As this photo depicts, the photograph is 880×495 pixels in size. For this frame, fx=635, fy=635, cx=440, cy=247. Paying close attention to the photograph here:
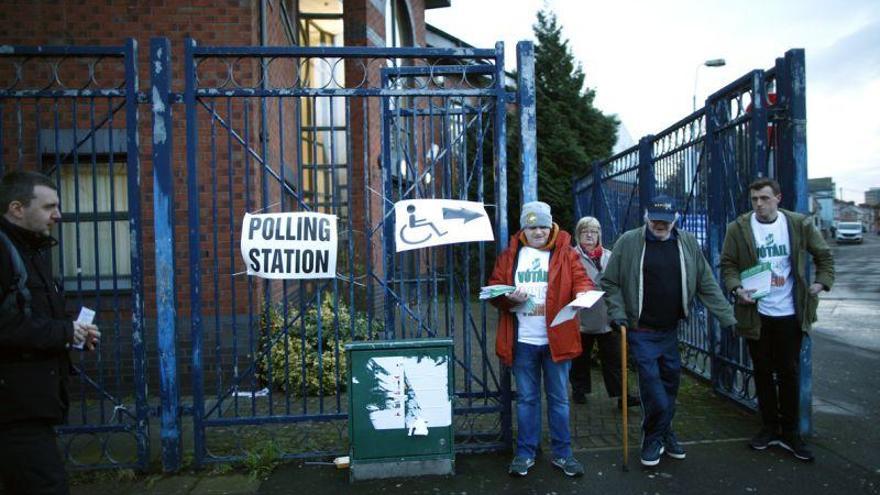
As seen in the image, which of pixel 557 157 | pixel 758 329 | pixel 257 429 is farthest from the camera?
pixel 557 157

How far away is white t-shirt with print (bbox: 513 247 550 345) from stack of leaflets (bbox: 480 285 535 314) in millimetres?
31

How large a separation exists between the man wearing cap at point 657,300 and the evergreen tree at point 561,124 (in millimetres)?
12337

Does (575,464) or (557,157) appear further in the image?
(557,157)

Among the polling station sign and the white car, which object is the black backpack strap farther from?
the white car

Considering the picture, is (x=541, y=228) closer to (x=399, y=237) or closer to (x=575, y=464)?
(x=399, y=237)

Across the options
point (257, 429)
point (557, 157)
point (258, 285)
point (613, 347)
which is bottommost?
point (257, 429)

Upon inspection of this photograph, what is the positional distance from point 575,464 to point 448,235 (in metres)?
1.80

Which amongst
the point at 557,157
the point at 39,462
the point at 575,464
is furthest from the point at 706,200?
the point at 557,157

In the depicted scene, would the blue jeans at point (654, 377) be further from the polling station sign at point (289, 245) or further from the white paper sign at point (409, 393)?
the polling station sign at point (289, 245)

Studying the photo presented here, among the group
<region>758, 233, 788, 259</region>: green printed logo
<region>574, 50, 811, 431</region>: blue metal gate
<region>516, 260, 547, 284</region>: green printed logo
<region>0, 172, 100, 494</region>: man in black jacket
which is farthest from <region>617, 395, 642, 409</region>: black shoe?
<region>0, 172, 100, 494</region>: man in black jacket

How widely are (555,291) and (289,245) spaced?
1869mm

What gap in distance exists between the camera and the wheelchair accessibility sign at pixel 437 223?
4516 mm

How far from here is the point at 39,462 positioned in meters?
2.83

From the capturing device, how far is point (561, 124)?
56.5ft
